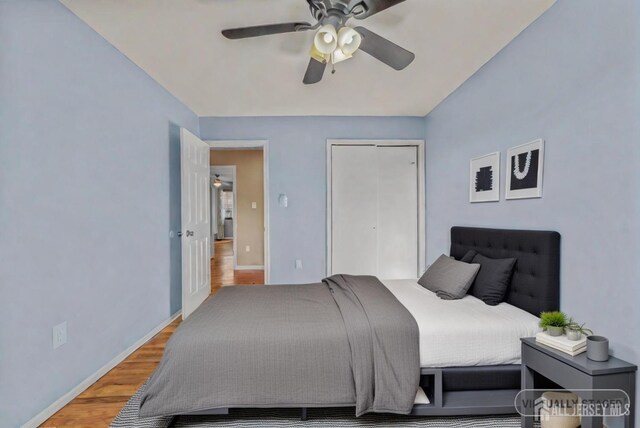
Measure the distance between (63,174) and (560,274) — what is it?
3084 millimetres

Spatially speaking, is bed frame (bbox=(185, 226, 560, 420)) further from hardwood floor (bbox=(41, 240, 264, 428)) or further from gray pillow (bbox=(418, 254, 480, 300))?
hardwood floor (bbox=(41, 240, 264, 428))

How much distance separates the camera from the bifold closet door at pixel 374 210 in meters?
4.40

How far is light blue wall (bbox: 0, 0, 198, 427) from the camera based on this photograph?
169 cm

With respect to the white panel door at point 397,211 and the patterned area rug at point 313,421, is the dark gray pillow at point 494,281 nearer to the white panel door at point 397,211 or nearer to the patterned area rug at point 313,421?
the patterned area rug at point 313,421

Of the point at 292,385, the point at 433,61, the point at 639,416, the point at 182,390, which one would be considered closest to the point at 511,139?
the point at 433,61

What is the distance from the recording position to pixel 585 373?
140 centimetres

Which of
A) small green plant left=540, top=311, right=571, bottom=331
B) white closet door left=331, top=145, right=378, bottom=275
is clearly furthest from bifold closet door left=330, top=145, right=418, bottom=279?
small green plant left=540, top=311, right=571, bottom=331

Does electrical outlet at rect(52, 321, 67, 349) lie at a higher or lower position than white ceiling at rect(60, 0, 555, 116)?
lower

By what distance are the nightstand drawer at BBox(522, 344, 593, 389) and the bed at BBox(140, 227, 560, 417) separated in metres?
0.14

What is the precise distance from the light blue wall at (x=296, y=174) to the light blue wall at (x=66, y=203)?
1429 mm

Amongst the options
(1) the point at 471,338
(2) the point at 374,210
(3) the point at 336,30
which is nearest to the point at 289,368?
(1) the point at 471,338

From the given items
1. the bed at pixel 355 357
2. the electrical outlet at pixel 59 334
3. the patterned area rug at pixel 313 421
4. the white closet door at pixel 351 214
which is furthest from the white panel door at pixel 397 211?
the electrical outlet at pixel 59 334

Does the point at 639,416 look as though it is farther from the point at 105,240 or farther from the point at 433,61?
the point at 105,240

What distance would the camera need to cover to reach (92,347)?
2.25m
